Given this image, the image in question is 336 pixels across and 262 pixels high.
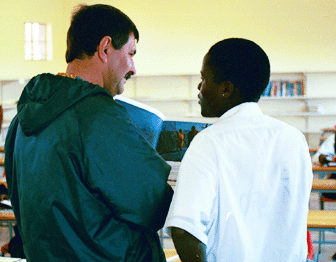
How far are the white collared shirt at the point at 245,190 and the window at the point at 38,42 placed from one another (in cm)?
798

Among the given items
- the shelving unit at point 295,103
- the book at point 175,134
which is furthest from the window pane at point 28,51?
the book at point 175,134

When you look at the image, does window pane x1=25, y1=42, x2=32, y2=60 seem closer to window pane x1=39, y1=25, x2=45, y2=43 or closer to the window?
the window

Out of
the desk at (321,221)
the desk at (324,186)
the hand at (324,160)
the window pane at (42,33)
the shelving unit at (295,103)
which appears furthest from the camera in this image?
the window pane at (42,33)

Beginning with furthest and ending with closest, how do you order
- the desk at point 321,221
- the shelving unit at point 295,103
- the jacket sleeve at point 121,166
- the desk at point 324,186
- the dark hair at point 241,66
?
the shelving unit at point 295,103 → the desk at point 324,186 → the desk at point 321,221 → the dark hair at point 241,66 → the jacket sleeve at point 121,166

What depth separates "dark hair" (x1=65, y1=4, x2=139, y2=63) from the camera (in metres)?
0.90

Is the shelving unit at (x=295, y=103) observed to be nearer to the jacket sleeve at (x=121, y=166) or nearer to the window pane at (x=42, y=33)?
the window pane at (x=42, y=33)

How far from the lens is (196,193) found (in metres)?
0.77

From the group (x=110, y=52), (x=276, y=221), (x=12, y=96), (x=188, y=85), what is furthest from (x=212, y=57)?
(x=12, y=96)

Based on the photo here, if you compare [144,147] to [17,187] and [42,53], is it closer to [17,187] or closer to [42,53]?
[17,187]

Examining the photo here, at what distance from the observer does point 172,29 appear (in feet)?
26.7

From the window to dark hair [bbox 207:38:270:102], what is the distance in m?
7.87

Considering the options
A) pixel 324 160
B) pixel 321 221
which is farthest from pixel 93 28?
pixel 324 160

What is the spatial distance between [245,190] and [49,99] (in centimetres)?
45

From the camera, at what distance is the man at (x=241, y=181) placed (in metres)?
0.78
